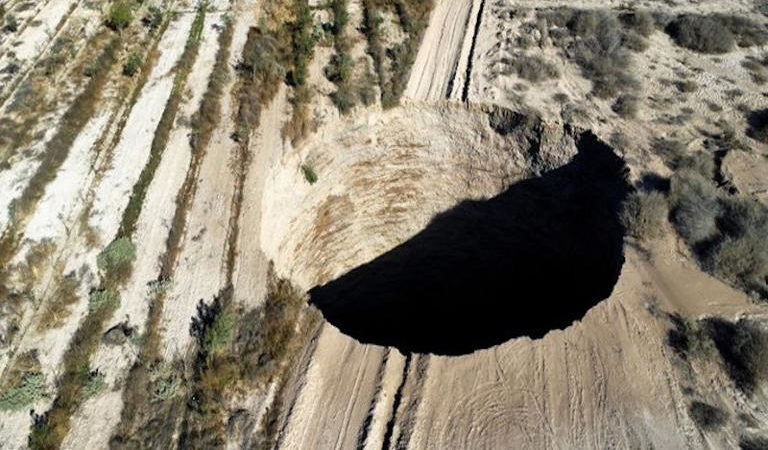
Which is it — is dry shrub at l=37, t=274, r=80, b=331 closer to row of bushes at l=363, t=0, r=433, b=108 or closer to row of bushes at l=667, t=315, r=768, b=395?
row of bushes at l=363, t=0, r=433, b=108

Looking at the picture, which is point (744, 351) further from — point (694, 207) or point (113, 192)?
point (113, 192)

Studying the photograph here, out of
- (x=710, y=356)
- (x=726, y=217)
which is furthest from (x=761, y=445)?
(x=726, y=217)

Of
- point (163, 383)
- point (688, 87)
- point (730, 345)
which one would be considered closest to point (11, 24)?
point (163, 383)

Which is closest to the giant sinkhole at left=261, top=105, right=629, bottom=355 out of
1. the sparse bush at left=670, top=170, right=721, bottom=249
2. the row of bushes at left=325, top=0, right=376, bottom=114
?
the row of bushes at left=325, top=0, right=376, bottom=114

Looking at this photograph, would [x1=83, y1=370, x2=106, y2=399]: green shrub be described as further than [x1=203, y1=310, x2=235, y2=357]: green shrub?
No

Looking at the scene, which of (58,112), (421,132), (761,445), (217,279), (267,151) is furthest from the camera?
(421,132)

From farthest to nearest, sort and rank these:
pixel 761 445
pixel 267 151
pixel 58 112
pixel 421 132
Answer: pixel 421 132 < pixel 58 112 < pixel 267 151 < pixel 761 445

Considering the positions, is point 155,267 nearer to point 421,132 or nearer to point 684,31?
point 421,132
